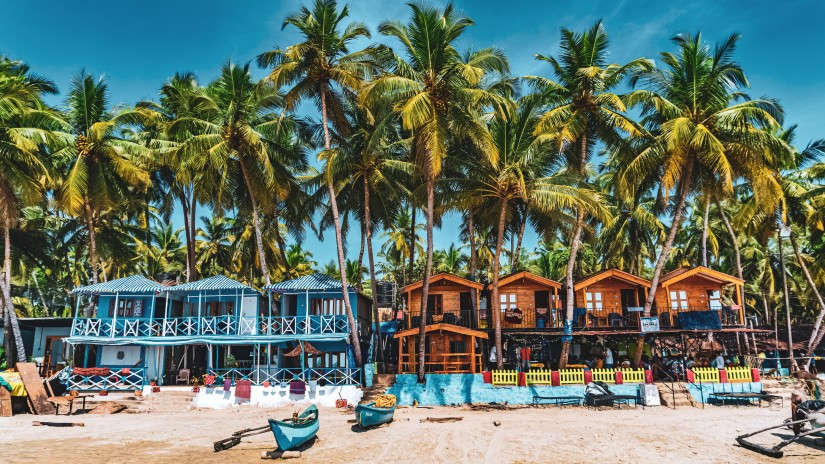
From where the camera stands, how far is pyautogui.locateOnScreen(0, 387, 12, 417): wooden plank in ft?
69.9

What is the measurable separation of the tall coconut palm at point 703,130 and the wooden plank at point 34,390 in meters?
24.4

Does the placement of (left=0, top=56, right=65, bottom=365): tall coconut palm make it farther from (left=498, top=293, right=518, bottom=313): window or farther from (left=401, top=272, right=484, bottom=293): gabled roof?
(left=498, top=293, right=518, bottom=313): window

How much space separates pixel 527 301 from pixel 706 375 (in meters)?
8.67

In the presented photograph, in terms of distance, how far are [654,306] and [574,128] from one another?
34.6 feet

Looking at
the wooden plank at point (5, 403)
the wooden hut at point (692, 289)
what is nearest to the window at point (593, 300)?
the wooden hut at point (692, 289)

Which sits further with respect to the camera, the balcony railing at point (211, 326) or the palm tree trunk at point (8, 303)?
the balcony railing at point (211, 326)

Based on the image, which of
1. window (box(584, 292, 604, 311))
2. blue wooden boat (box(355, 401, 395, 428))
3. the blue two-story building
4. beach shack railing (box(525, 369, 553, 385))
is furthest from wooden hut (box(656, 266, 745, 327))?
blue wooden boat (box(355, 401, 395, 428))

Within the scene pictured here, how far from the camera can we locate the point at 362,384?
2519cm

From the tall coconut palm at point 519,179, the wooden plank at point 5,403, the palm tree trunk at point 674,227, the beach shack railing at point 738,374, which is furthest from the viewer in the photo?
the palm tree trunk at point 674,227

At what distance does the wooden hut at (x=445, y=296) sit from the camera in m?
28.1

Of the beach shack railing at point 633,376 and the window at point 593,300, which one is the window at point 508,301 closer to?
the window at point 593,300

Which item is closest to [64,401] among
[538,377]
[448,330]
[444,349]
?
[448,330]

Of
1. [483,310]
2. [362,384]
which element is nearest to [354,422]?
[362,384]

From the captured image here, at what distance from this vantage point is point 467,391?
23.4m
